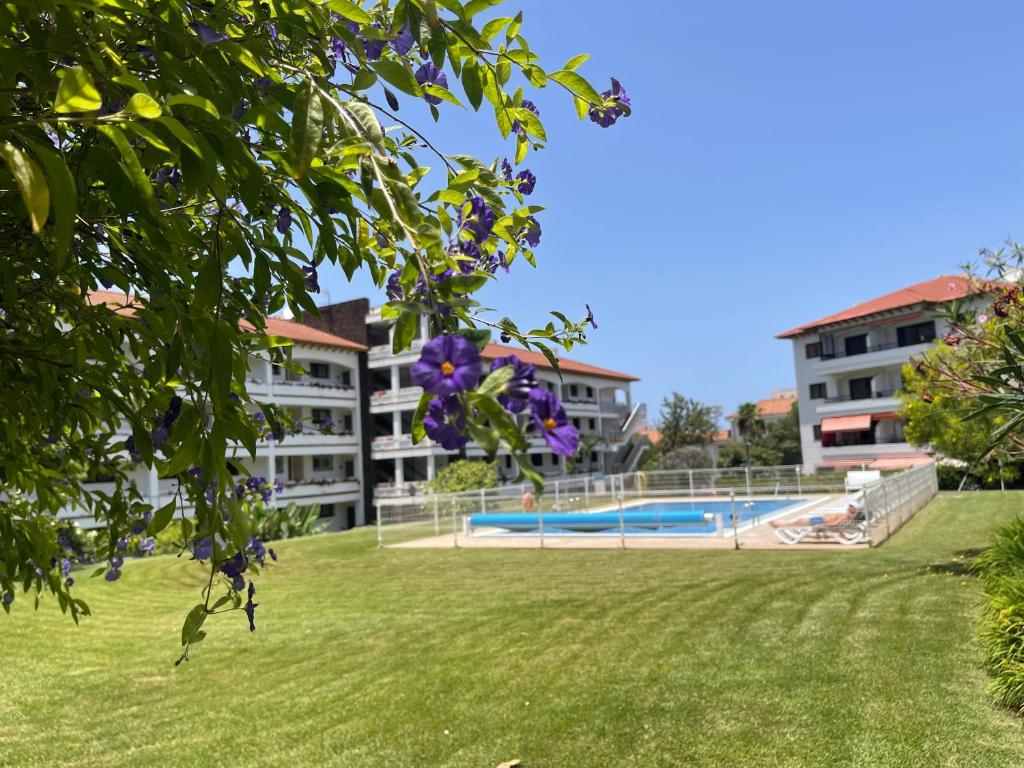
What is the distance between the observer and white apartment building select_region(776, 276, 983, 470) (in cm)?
4019

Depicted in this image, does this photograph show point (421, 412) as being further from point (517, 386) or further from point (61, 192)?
point (61, 192)

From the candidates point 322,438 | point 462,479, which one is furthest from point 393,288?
point 322,438

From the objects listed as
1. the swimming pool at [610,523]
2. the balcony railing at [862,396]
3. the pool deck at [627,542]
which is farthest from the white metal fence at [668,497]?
the balcony railing at [862,396]

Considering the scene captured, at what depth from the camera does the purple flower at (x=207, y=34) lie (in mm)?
1614

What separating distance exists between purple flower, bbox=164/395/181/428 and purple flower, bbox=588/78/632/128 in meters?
1.73

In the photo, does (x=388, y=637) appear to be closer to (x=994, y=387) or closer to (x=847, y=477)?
(x=994, y=387)

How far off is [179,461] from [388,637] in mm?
8551

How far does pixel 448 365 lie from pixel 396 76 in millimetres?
782

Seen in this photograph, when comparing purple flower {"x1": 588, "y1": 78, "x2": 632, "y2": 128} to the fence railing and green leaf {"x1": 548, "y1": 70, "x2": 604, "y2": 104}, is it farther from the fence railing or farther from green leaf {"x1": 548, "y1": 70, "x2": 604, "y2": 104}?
the fence railing

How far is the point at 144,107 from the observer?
1151mm

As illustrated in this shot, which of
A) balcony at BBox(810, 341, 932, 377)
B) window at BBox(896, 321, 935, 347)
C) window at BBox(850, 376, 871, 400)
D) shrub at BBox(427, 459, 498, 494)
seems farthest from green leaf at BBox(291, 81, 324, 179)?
window at BBox(850, 376, 871, 400)

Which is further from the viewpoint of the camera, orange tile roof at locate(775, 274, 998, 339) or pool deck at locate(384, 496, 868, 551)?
orange tile roof at locate(775, 274, 998, 339)

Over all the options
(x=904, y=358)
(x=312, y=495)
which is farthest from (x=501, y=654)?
(x=904, y=358)

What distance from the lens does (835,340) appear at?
146 ft
